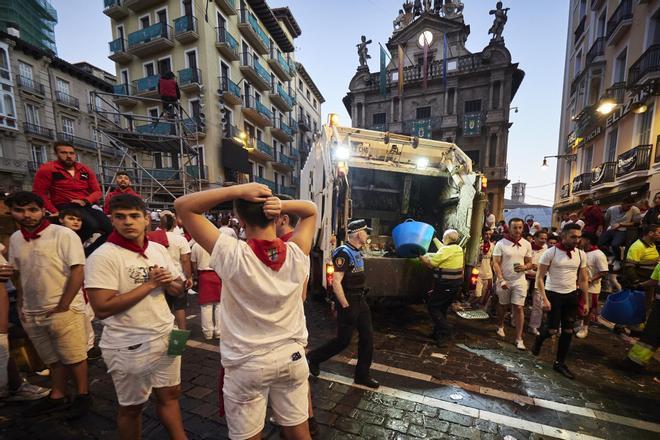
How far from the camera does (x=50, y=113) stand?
20188mm

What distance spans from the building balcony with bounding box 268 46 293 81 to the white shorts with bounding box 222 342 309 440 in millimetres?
27219

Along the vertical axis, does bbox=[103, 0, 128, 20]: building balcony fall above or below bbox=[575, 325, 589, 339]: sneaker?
above

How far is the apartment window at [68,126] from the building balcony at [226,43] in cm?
1480

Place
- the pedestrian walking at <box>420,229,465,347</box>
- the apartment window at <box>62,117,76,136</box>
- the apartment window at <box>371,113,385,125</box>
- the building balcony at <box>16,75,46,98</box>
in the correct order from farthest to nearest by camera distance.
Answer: the apartment window at <box>371,113,385,125</box>, the apartment window at <box>62,117,76,136</box>, the building balcony at <box>16,75,46,98</box>, the pedestrian walking at <box>420,229,465,347</box>

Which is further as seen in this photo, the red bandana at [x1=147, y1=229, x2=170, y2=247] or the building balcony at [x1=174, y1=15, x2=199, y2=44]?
the building balcony at [x1=174, y1=15, x2=199, y2=44]

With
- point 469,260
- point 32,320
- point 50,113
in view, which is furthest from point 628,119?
point 50,113

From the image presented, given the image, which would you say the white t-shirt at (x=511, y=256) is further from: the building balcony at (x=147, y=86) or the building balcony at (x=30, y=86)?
the building balcony at (x=30, y=86)

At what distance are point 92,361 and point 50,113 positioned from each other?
26860 millimetres

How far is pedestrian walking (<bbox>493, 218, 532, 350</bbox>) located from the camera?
425 cm

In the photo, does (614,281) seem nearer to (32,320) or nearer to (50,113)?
(32,320)

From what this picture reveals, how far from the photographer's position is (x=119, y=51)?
59.5 ft

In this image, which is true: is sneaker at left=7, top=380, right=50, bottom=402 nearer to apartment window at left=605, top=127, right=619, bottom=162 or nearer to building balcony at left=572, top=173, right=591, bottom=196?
apartment window at left=605, top=127, right=619, bottom=162

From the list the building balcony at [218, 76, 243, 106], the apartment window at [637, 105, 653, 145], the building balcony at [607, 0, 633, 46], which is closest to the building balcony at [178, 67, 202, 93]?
the building balcony at [218, 76, 243, 106]

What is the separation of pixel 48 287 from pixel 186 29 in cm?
2017
